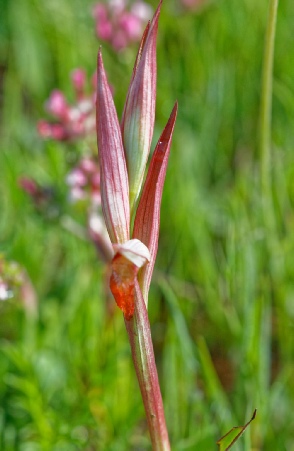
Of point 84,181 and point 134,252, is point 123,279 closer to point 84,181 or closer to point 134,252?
point 134,252

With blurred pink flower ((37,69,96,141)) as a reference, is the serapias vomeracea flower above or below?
below

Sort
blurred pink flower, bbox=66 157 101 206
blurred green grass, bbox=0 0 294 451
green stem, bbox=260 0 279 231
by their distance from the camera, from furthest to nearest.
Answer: blurred pink flower, bbox=66 157 101 206
blurred green grass, bbox=0 0 294 451
green stem, bbox=260 0 279 231

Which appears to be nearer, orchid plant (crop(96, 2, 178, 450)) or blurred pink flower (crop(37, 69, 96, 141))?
orchid plant (crop(96, 2, 178, 450))

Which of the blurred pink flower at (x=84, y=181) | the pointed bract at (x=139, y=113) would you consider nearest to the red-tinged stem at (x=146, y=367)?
the pointed bract at (x=139, y=113)

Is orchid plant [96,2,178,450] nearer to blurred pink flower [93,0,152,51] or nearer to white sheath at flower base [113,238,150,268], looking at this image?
white sheath at flower base [113,238,150,268]

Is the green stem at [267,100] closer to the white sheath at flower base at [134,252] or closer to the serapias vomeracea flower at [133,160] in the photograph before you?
the serapias vomeracea flower at [133,160]

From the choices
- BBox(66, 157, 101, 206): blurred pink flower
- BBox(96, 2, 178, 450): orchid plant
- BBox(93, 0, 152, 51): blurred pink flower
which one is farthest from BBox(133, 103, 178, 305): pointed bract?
BBox(93, 0, 152, 51): blurred pink flower
